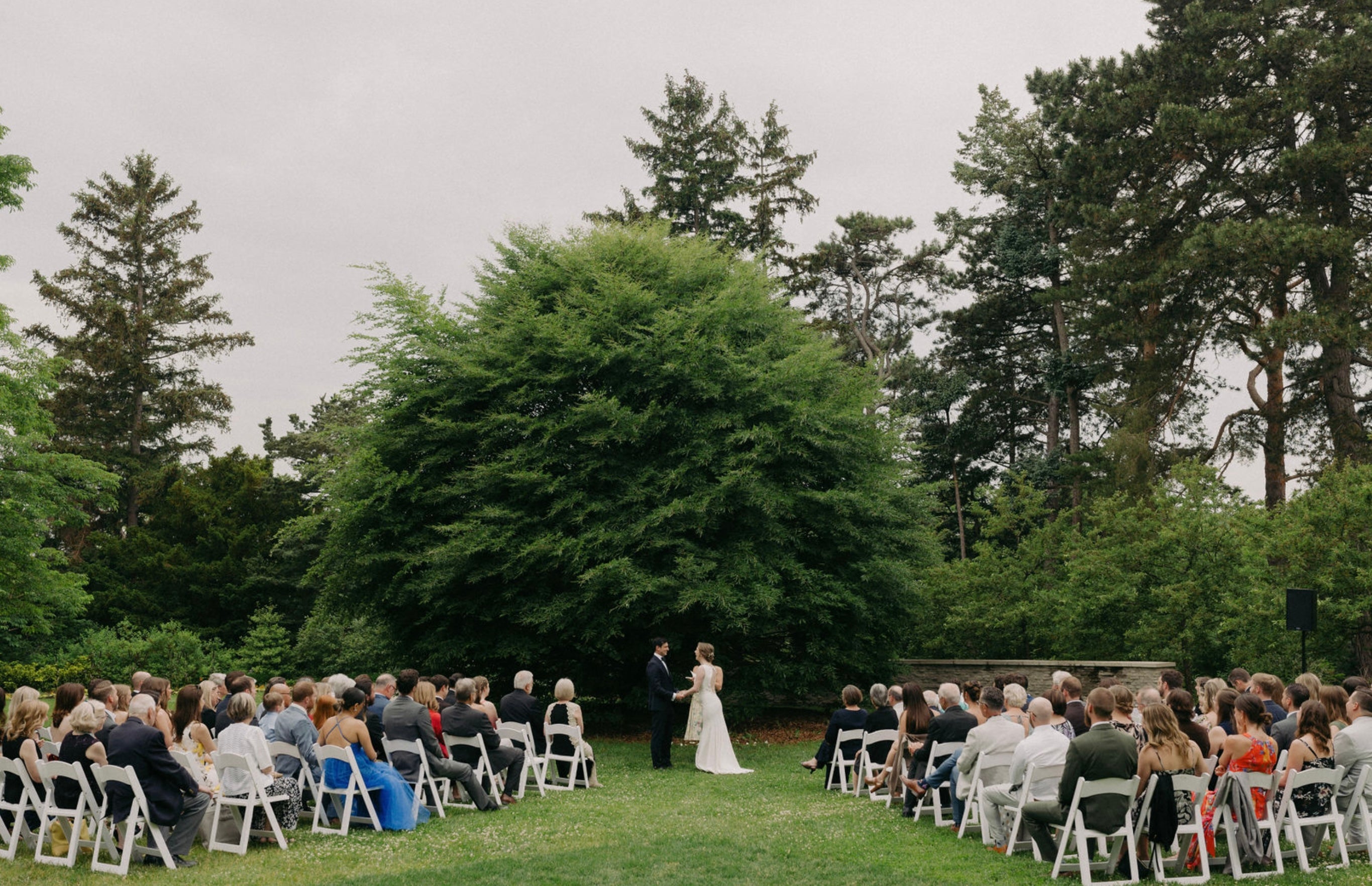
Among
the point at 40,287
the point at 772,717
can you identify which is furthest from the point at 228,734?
the point at 40,287

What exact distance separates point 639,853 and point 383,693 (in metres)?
4.07

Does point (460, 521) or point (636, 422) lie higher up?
point (636, 422)

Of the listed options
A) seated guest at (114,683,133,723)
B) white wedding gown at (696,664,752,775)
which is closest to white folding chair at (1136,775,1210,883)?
white wedding gown at (696,664,752,775)

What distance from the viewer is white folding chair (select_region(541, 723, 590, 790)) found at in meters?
12.0

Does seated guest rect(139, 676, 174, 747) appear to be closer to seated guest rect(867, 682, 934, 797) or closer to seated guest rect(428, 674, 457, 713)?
seated guest rect(428, 674, 457, 713)

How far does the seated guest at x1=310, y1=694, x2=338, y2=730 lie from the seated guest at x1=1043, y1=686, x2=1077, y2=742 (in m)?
6.35

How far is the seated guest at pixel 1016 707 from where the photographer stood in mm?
9281

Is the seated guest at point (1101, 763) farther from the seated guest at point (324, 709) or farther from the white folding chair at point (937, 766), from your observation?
the seated guest at point (324, 709)

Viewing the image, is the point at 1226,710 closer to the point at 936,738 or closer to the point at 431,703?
the point at 936,738

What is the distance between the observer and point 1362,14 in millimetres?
23672

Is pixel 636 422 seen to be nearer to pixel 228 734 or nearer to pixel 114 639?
pixel 228 734

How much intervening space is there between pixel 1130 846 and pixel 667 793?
19.3 feet

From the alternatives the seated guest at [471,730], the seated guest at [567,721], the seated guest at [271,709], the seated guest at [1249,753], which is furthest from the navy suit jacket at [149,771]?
the seated guest at [1249,753]

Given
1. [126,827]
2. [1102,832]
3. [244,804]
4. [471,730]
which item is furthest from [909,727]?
[126,827]
